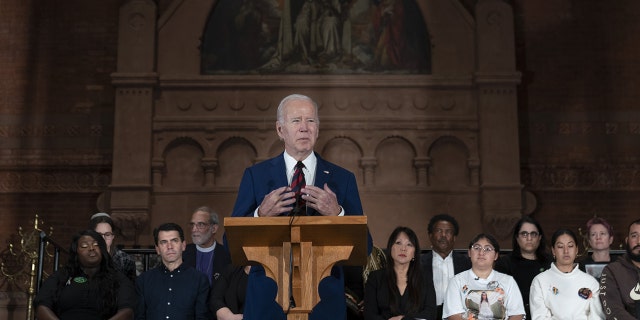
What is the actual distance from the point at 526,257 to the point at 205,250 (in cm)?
230

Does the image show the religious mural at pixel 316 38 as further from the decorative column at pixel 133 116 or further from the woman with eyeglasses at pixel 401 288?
the woman with eyeglasses at pixel 401 288

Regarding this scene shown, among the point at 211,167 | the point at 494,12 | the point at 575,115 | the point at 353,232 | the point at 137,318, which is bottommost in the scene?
the point at 137,318

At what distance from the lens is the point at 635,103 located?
10609 millimetres

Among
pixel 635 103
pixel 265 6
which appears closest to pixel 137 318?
pixel 265 6

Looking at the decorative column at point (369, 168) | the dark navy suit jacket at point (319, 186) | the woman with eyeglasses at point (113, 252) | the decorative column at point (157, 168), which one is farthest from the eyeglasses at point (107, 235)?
the decorative column at point (369, 168)

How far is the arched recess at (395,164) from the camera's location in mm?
10258

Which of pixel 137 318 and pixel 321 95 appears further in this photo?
pixel 321 95

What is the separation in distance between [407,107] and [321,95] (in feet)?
3.31

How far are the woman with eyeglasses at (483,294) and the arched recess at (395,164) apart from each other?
4651 mm

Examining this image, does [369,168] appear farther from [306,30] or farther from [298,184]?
[298,184]

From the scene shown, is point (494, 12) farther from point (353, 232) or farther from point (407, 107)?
point (353, 232)

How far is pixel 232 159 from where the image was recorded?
10.4 m

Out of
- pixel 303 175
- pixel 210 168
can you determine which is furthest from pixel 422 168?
pixel 303 175

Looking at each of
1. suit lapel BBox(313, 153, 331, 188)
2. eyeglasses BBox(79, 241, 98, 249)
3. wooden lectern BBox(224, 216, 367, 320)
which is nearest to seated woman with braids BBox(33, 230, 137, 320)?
eyeglasses BBox(79, 241, 98, 249)
